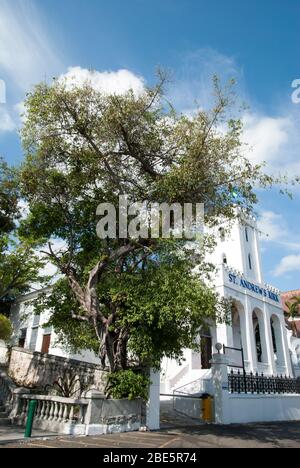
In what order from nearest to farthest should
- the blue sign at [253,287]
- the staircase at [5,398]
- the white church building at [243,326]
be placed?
the staircase at [5,398]
the white church building at [243,326]
the blue sign at [253,287]

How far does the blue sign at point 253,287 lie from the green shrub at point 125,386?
14611mm

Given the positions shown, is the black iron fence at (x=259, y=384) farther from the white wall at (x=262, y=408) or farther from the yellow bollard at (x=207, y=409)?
the yellow bollard at (x=207, y=409)

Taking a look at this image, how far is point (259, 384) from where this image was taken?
16172 mm

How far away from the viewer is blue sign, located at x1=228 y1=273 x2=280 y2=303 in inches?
969

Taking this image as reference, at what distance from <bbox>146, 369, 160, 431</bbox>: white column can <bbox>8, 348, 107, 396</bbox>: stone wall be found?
1661 millimetres

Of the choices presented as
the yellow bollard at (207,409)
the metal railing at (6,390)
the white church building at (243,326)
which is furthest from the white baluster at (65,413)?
the white church building at (243,326)

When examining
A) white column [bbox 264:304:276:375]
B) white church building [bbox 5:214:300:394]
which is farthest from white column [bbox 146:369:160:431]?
white column [bbox 264:304:276:375]

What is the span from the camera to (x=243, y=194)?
1251 centimetres

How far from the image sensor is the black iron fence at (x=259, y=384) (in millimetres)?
14906
